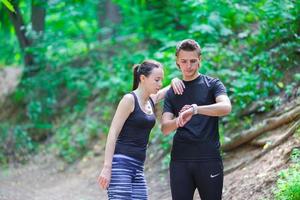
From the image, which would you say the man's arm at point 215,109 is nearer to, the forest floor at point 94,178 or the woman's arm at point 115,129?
the woman's arm at point 115,129

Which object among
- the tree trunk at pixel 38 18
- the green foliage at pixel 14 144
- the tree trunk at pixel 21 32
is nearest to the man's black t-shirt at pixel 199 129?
the green foliage at pixel 14 144

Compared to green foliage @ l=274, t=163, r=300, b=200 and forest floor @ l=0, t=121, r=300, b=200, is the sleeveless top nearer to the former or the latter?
green foliage @ l=274, t=163, r=300, b=200

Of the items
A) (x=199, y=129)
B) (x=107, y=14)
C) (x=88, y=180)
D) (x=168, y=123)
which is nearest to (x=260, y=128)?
(x=199, y=129)

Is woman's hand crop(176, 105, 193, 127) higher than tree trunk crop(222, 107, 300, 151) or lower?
higher

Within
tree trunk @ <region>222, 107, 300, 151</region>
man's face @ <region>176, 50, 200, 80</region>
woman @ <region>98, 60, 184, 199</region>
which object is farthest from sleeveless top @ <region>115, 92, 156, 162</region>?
tree trunk @ <region>222, 107, 300, 151</region>

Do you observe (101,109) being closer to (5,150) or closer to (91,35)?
(5,150)

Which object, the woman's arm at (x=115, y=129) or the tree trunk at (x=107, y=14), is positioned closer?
the woman's arm at (x=115, y=129)

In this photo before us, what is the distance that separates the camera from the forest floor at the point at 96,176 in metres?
6.21

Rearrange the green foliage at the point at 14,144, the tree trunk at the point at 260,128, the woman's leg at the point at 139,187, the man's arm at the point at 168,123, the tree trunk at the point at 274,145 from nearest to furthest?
1. the man's arm at the point at 168,123
2. the woman's leg at the point at 139,187
3. the tree trunk at the point at 274,145
4. the tree trunk at the point at 260,128
5. the green foliage at the point at 14,144

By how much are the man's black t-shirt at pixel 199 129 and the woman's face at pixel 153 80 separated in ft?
0.74

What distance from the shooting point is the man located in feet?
14.7

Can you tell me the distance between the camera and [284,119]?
A: 23.7 feet

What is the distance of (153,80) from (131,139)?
1.80 feet

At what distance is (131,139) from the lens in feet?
15.0
